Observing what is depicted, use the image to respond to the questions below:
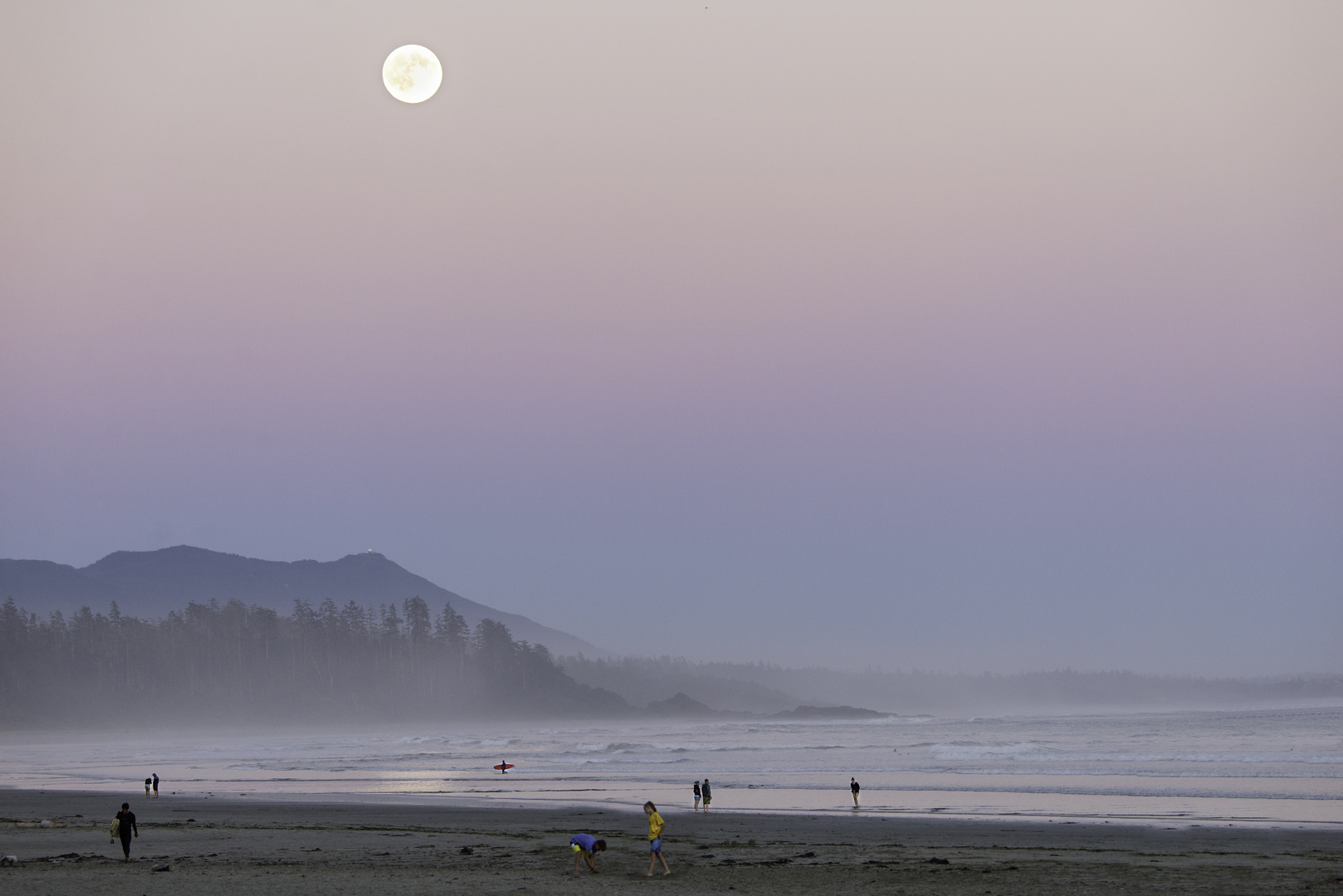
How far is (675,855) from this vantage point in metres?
26.6

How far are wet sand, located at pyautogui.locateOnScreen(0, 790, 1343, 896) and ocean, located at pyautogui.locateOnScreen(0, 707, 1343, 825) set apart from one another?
17.3 feet

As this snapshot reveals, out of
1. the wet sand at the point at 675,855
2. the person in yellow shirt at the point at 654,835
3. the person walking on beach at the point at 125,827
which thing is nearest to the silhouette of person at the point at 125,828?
the person walking on beach at the point at 125,827

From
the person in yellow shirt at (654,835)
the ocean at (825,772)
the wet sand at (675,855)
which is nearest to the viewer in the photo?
the wet sand at (675,855)

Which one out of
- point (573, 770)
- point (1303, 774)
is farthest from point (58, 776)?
point (1303, 774)

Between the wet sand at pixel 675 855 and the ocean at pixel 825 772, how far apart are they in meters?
5.27

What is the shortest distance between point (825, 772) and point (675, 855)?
3475 centimetres

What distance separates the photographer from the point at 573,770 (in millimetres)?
66000

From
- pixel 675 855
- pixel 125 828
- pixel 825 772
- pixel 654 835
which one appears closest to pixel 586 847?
pixel 654 835

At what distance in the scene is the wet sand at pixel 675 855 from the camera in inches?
829

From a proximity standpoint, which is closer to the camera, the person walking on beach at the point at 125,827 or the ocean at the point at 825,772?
the person walking on beach at the point at 125,827

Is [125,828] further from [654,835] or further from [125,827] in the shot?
[654,835]

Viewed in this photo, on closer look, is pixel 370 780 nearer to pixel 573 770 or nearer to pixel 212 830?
pixel 573 770

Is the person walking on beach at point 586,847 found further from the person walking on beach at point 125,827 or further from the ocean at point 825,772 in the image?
the ocean at point 825,772

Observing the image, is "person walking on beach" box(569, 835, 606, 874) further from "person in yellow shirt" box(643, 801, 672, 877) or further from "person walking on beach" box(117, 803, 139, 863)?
"person walking on beach" box(117, 803, 139, 863)
